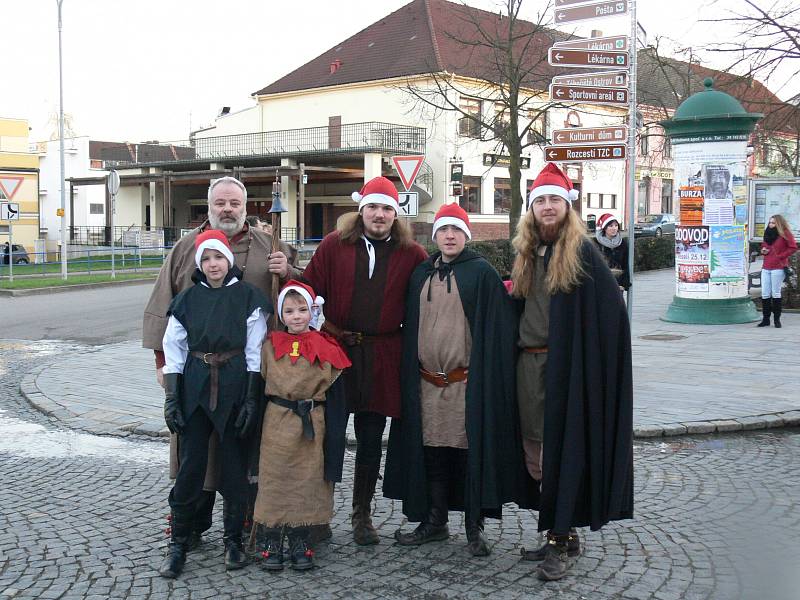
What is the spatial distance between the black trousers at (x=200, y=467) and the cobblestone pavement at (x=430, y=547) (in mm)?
366

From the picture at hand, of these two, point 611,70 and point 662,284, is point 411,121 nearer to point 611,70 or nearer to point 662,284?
point 662,284

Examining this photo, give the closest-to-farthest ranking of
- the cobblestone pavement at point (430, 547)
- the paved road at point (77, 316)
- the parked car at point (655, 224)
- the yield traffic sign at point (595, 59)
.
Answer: the cobblestone pavement at point (430, 547), the yield traffic sign at point (595, 59), the paved road at point (77, 316), the parked car at point (655, 224)

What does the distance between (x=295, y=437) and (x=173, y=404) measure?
0.67 m

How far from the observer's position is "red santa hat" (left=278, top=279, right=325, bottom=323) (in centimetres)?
461

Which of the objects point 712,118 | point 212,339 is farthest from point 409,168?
point 212,339

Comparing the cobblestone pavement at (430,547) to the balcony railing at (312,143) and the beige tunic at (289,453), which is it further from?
the balcony railing at (312,143)

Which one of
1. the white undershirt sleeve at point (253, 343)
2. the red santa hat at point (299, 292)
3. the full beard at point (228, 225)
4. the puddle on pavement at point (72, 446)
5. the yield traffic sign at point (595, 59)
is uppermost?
the yield traffic sign at point (595, 59)

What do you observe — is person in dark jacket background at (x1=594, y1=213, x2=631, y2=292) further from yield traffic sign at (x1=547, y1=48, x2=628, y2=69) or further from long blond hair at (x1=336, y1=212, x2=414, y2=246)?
long blond hair at (x1=336, y1=212, x2=414, y2=246)

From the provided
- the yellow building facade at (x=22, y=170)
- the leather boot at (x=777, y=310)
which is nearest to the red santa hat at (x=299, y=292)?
the leather boot at (x=777, y=310)

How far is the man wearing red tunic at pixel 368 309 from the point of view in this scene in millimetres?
4914

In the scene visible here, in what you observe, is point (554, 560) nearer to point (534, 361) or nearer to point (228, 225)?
point (534, 361)

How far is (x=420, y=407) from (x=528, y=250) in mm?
1097

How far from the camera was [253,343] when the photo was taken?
4.60 meters

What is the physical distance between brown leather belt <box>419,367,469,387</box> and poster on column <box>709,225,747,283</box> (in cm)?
1034
